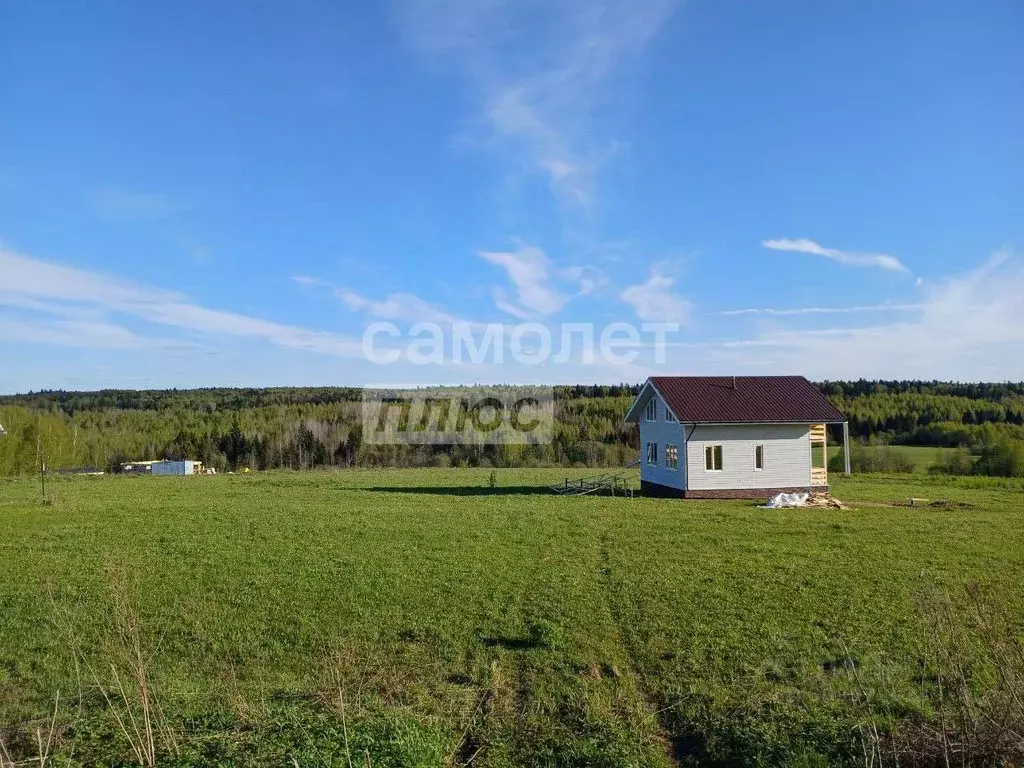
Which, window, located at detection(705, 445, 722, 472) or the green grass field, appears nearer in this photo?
the green grass field

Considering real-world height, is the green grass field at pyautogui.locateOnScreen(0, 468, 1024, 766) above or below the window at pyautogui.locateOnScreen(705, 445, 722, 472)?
below

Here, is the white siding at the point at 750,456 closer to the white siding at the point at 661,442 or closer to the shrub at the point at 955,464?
the white siding at the point at 661,442

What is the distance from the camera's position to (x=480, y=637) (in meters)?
8.41

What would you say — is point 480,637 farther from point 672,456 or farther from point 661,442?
point 661,442

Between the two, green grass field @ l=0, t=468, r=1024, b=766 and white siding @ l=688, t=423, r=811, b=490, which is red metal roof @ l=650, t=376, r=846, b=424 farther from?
green grass field @ l=0, t=468, r=1024, b=766

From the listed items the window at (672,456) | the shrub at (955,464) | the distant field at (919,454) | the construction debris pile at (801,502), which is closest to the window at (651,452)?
the window at (672,456)

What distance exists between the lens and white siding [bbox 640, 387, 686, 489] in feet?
86.1

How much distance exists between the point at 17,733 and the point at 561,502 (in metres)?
20.0

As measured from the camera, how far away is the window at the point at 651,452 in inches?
1156

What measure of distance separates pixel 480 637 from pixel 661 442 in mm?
21040

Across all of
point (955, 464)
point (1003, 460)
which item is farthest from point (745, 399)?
point (955, 464)

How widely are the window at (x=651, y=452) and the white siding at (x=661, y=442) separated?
18 cm

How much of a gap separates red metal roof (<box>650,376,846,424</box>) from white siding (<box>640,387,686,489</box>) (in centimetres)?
69

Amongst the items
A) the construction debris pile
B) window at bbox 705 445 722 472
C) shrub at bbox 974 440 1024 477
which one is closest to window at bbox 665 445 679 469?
window at bbox 705 445 722 472
